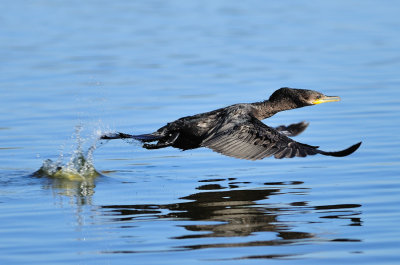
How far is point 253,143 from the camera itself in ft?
29.7

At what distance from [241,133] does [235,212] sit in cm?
138

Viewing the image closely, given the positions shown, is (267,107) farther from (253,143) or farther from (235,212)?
(235,212)

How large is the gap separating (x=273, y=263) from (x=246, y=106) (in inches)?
166

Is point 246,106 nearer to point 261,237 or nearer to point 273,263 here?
point 261,237

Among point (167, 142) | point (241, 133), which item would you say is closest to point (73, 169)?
point (167, 142)

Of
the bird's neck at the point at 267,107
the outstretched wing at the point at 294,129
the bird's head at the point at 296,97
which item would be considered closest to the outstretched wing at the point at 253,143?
the bird's neck at the point at 267,107

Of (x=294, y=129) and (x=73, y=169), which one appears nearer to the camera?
(x=73, y=169)

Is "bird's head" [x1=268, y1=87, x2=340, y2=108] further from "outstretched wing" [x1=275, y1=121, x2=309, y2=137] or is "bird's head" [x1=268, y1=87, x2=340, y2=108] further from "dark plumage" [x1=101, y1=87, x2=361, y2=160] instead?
"outstretched wing" [x1=275, y1=121, x2=309, y2=137]

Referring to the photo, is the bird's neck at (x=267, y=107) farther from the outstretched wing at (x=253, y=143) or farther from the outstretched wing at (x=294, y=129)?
the outstretched wing at (x=253, y=143)

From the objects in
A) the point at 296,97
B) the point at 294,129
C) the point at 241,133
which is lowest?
the point at 241,133

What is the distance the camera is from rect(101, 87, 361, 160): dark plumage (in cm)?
883

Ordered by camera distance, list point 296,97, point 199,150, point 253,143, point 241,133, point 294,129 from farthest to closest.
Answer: point 294,129 < point 199,150 < point 296,97 < point 241,133 < point 253,143

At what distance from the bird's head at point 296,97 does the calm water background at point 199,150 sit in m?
0.71

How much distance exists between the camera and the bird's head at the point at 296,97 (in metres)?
10.7
